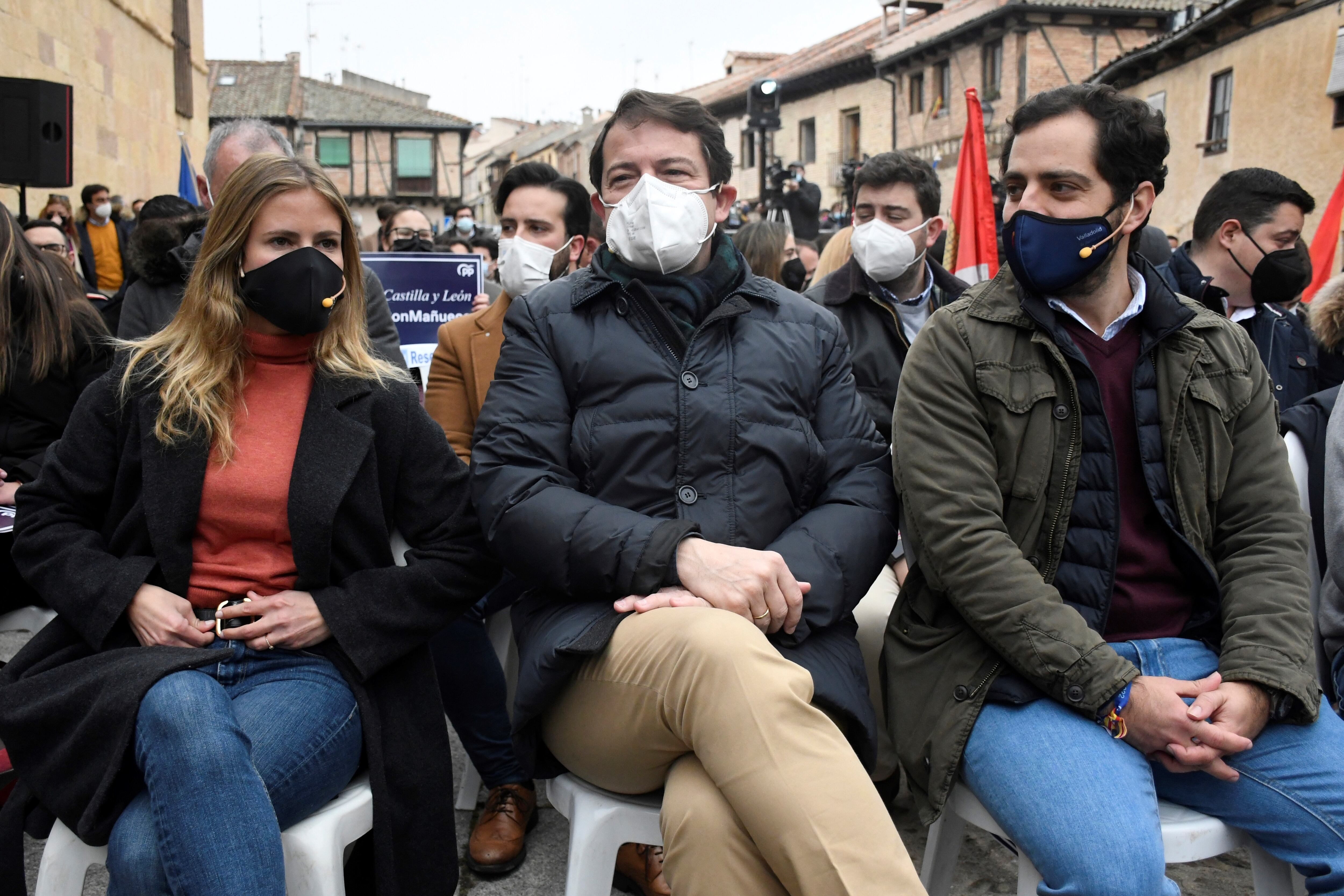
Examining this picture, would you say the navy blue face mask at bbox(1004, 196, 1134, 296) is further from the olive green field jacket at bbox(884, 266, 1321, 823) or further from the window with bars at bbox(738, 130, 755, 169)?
the window with bars at bbox(738, 130, 755, 169)

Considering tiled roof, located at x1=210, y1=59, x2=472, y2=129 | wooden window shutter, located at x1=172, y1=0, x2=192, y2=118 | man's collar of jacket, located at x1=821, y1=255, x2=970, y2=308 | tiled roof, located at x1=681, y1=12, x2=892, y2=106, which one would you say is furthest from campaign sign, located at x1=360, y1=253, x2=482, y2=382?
tiled roof, located at x1=210, y1=59, x2=472, y2=129

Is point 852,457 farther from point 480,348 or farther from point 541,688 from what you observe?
point 480,348

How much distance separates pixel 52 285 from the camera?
3072 millimetres

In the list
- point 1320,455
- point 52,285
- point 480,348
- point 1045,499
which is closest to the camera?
point 1045,499

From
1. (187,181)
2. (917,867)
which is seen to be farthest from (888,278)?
(187,181)

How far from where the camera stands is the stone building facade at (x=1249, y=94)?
15.1 m

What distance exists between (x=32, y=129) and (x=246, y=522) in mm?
5927

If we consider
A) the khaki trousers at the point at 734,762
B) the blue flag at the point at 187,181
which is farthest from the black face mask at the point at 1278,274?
the blue flag at the point at 187,181

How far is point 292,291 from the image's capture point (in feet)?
7.52

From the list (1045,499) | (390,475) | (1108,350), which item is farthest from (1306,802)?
(390,475)

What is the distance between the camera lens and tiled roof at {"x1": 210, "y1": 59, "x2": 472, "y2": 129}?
38.6m

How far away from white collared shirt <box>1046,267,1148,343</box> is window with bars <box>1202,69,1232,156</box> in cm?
1793

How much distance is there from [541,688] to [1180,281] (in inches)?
125

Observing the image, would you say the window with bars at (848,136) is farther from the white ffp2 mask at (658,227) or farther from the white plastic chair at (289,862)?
the white plastic chair at (289,862)
